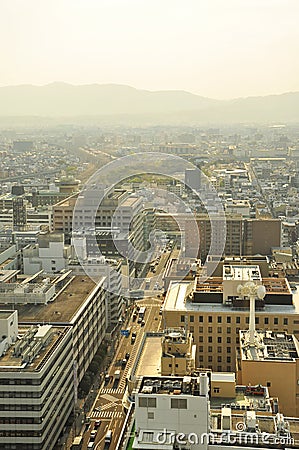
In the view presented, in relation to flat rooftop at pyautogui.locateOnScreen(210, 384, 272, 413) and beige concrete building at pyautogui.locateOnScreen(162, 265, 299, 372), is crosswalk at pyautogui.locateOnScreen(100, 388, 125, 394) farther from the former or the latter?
flat rooftop at pyautogui.locateOnScreen(210, 384, 272, 413)

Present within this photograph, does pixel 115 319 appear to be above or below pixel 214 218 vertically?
below

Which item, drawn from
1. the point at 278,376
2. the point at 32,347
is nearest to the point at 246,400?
the point at 278,376

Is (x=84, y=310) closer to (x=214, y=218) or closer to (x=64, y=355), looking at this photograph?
(x=64, y=355)

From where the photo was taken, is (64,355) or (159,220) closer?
(64,355)

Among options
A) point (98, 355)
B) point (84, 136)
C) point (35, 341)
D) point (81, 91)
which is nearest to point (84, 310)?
point (98, 355)

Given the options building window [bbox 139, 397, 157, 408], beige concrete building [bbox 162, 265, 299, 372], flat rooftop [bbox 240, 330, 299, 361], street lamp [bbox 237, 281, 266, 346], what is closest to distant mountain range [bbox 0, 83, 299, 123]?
beige concrete building [bbox 162, 265, 299, 372]
